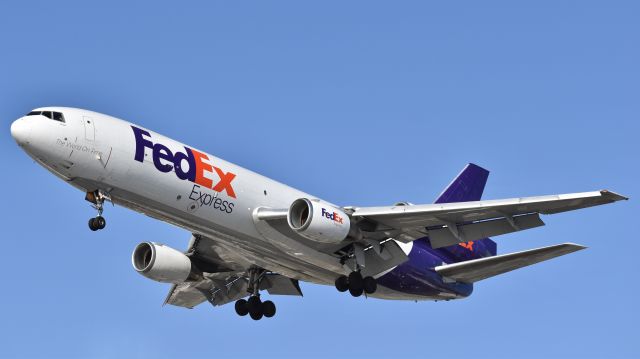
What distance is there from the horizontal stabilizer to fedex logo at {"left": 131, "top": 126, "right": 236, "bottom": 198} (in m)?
9.39

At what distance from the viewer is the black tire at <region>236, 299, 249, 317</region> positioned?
4003cm

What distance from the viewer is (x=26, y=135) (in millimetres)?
30406

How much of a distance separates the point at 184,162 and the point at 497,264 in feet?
38.9

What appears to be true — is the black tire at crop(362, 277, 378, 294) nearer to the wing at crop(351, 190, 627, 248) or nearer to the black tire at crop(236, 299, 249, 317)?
the wing at crop(351, 190, 627, 248)

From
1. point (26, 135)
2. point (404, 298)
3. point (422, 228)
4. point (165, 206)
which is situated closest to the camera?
point (26, 135)

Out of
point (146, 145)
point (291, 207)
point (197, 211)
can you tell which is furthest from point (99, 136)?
point (291, 207)

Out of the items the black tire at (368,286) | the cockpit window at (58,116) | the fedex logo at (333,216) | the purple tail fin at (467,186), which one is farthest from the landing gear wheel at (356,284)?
the cockpit window at (58,116)

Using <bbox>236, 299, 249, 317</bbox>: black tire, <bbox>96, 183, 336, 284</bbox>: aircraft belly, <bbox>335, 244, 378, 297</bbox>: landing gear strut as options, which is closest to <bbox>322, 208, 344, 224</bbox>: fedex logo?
<bbox>335, 244, 378, 297</bbox>: landing gear strut

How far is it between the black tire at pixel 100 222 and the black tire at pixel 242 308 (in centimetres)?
1005

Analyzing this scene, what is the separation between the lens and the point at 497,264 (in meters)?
36.7

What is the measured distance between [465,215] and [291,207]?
5652 mm

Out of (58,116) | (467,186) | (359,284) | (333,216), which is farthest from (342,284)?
(58,116)

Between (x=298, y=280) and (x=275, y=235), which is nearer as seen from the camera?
(x=275, y=235)

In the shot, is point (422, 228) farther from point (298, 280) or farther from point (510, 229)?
point (298, 280)
